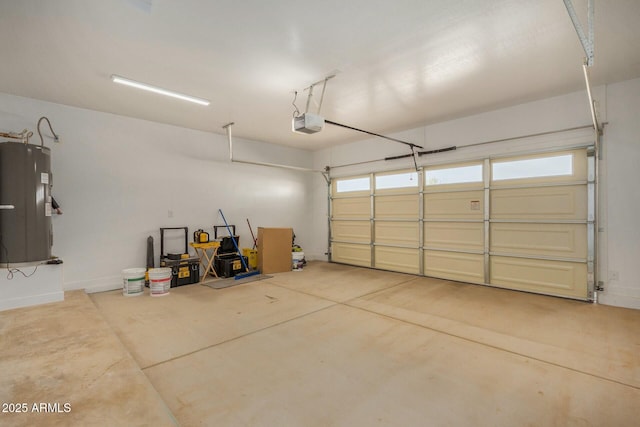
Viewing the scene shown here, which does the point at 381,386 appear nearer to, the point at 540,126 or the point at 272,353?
the point at 272,353

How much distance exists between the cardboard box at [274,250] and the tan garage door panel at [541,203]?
4093 millimetres

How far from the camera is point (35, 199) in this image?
3576 mm

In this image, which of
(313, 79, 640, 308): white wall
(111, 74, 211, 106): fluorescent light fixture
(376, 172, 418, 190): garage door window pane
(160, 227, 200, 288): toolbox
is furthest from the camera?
(376, 172, 418, 190): garage door window pane

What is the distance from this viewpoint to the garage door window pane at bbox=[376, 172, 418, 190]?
611 centimetres

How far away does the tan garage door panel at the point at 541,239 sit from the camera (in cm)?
426

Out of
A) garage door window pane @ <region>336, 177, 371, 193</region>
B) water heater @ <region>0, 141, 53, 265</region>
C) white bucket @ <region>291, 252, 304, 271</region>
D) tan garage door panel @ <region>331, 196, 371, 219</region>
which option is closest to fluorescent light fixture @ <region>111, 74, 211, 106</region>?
water heater @ <region>0, 141, 53, 265</region>

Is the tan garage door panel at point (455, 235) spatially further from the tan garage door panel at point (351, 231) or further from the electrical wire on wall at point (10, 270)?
the electrical wire on wall at point (10, 270)

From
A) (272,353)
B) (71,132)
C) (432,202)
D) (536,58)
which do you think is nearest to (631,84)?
(536,58)

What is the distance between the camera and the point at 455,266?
5.49 meters

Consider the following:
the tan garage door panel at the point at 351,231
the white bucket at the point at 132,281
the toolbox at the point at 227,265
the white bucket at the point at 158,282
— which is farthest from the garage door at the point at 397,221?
the white bucket at the point at 132,281

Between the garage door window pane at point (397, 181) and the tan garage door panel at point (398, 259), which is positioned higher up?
the garage door window pane at point (397, 181)

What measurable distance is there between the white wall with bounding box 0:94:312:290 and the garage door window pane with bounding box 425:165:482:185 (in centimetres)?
392

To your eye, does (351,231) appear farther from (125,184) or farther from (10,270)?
(10,270)

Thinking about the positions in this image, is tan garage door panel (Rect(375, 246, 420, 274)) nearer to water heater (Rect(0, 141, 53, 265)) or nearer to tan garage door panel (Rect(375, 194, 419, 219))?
tan garage door panel (Rect(375, 194, 419, 219))
